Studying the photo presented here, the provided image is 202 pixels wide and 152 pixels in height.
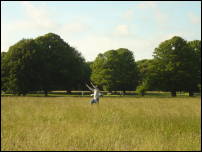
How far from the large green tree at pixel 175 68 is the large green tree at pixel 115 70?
12207 millimetres

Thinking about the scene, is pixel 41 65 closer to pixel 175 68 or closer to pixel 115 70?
pixel 115 70

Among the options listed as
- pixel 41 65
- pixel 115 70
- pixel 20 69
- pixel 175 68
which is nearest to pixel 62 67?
pixel 41 65

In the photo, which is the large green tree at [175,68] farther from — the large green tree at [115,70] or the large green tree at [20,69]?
the large green tree at [20,69]

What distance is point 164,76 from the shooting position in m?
55.6

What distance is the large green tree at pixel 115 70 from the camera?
67.2 meters

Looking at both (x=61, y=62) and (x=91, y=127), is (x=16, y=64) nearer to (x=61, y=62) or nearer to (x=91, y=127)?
(x=61, y=62)

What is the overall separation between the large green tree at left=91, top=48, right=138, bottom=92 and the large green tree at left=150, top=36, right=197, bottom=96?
12207 mm

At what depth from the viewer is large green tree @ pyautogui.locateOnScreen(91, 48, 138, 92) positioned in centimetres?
6719

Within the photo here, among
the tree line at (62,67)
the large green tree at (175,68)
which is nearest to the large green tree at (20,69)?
the tree line at (62,67)

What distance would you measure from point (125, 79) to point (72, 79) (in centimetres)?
1404

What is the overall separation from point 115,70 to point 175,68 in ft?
52.2

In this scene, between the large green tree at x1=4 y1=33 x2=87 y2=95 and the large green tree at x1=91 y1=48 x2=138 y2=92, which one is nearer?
the large green tree at x1=4 y1=33 x2=87 y2=95

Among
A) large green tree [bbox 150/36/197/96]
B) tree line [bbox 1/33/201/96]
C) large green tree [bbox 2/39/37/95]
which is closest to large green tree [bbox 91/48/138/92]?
tree line [bbox 1/33/201/96]

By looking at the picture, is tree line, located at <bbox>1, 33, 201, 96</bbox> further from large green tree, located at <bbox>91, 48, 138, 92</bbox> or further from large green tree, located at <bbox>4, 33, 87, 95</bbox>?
large green tree, located at <bbox>91, 48, 138, 92</bbox>
